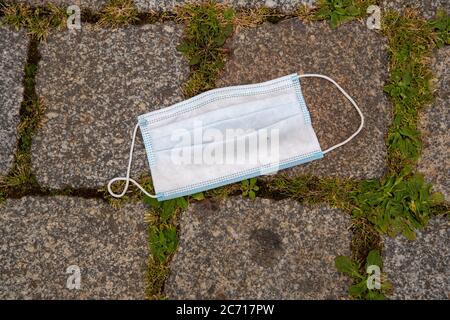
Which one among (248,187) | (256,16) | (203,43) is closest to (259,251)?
(248,187)

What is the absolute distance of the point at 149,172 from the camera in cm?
246

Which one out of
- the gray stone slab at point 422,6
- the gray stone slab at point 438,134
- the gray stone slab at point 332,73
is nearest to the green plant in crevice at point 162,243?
the gray stone slab at point 332,73

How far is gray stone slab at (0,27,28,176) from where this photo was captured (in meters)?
2.45

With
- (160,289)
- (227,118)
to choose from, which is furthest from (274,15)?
(160,289)

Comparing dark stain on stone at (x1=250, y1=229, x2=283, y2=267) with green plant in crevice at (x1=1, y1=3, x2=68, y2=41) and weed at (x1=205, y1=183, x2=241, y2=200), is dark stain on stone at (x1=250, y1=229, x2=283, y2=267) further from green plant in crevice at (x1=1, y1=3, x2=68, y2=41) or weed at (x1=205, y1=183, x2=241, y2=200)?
green plant in crevice at (x1=1, y1=3, x2=68, y2=41)

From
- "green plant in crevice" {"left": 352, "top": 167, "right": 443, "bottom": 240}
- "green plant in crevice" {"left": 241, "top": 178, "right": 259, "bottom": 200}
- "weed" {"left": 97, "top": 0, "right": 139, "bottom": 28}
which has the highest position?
"weed" {"left": 97, "top": 0, "right": 139, "bottom": 28}

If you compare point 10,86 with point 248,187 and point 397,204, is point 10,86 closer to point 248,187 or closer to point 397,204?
point 248,187

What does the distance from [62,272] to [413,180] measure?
172 centimetres

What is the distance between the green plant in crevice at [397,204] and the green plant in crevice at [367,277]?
16cm

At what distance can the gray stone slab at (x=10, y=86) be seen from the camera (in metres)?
2.45

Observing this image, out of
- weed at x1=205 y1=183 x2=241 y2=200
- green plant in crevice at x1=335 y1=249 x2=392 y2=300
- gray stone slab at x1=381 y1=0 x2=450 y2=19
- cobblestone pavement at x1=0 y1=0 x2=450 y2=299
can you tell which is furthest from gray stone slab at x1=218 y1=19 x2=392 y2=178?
green plant in crevice at x1=335 y1=249 x2=392 y2=300

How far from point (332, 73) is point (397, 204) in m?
0.71

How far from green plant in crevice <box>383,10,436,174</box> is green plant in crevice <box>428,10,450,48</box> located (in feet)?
0.08

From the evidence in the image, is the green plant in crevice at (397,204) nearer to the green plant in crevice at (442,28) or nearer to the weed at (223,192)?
the weed at (223,192)
